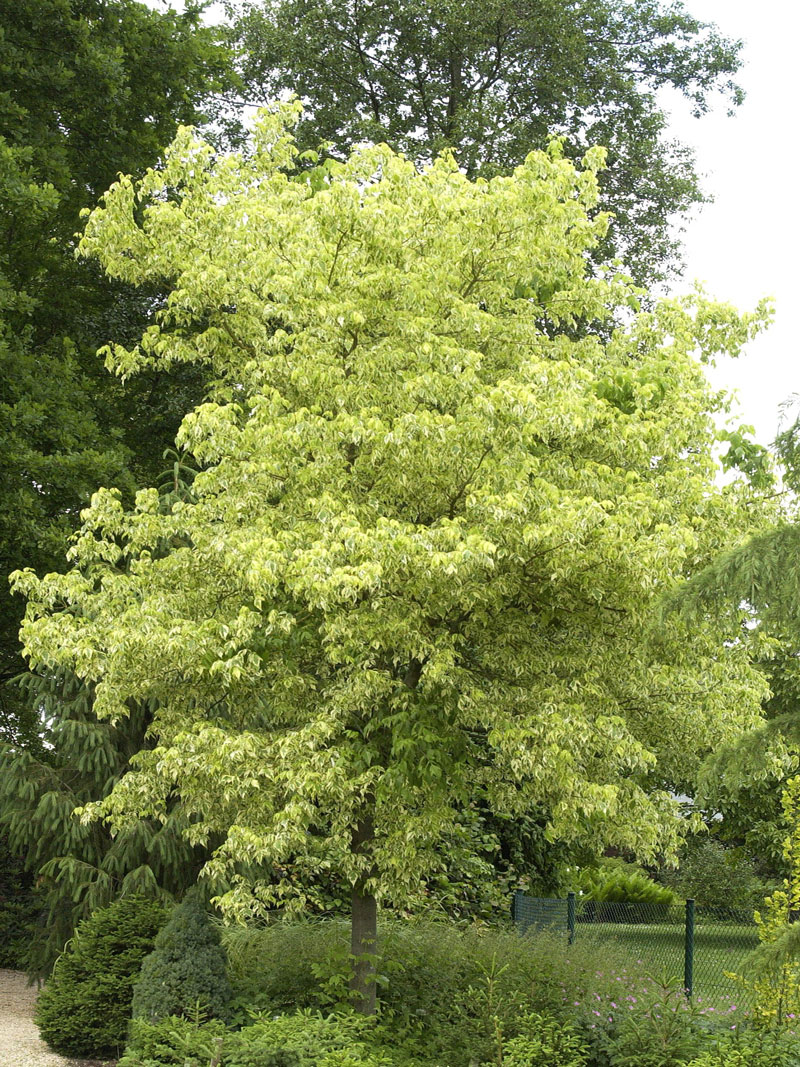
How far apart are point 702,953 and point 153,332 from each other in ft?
41.5

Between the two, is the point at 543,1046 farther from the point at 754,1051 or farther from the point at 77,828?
the point at 77,828

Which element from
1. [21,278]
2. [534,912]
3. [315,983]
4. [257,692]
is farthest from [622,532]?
[21,278]

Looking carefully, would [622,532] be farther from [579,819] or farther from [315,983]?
[315,983]

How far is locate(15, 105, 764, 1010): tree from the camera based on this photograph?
7.64 m

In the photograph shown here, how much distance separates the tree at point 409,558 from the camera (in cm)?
764

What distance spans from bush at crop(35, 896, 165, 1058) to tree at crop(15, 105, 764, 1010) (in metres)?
1.33

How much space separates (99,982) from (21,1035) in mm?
1206

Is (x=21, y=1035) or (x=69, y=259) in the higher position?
(x=69, y=259)

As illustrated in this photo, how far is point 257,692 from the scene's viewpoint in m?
8.97

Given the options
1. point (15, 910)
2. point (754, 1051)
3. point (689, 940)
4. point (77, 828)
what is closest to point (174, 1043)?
point (77, 828)

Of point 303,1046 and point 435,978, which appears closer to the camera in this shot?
point 303,1046

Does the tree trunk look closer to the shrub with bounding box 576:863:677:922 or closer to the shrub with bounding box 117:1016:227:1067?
the shrub with bounding box 117:1016:227:1067

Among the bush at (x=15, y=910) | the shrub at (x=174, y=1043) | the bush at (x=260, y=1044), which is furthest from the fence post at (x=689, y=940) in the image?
the bush at (x=15, y=910)

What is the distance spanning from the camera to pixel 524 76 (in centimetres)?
2155
